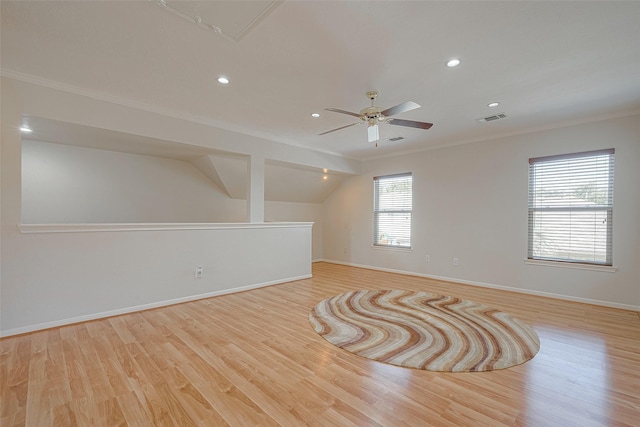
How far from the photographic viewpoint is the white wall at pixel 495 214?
11.7 ft

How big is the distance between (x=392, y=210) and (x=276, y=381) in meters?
4.62

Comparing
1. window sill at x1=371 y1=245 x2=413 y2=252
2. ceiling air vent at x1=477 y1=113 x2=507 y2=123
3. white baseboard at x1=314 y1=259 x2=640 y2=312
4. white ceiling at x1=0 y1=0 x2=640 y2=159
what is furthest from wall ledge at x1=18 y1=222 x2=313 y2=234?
ceiling air vent at x1=477 y1=113 x2=507 y2=123

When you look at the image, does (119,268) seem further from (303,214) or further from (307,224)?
(303,214)

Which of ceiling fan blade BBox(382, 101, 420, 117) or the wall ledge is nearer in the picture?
ceiling fan blade BBox(382, 101, 420, 117)

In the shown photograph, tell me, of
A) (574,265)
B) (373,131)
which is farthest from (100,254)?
(574,265)

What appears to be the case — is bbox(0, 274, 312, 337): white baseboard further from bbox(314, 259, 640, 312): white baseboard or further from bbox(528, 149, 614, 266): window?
bbox(528, 149, 614, 266): window

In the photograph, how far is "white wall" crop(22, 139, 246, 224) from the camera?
12.9 ft

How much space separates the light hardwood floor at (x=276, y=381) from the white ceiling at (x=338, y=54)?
2.50 meters

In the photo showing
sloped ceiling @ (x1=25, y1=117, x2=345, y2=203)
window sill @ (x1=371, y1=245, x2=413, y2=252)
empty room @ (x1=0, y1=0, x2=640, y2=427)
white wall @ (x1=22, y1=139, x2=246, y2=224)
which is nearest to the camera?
empty room @ (x1=0, y1=0, x2=640, y2=427)

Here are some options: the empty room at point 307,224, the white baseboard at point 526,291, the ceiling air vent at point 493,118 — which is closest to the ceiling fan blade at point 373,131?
the empty room at point 307,224

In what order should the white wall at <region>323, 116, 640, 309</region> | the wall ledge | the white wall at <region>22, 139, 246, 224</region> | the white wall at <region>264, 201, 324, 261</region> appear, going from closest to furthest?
the wall ledge
the white wall at <region>323, 116, 640, 309</region>
the white wall at <region>22, 139, 246, 224</region>
the white wall at <region>264, 201, 324, 261</region>

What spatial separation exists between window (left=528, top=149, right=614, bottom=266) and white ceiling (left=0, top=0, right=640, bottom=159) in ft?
2.34

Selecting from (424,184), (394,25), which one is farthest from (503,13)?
(424,184)

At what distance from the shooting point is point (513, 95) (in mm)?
3066
